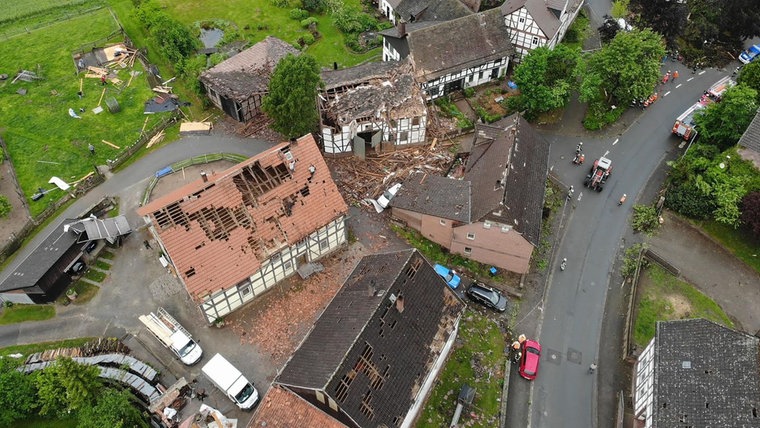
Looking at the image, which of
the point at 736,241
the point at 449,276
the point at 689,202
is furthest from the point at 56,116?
the point at 736,241

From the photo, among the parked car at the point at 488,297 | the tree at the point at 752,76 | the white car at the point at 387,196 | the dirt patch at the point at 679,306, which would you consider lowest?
the dirt patch at the point at 679,306

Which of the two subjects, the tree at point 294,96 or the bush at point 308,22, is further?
the bush at point 308,22

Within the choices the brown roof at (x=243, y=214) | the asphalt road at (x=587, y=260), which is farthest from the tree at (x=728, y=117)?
the brown roof at (x=243, y=214)

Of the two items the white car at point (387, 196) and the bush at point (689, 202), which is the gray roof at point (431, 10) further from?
the bush at point (689, 202)

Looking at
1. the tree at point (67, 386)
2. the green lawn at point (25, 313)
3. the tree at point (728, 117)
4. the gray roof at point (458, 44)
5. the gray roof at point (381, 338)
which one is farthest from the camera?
the gray roof at point (458, 44)

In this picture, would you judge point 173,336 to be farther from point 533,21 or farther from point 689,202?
point 533,21

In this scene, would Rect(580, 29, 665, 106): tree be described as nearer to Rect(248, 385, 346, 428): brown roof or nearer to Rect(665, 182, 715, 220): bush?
Rect(665, 182, 715, 220): bush

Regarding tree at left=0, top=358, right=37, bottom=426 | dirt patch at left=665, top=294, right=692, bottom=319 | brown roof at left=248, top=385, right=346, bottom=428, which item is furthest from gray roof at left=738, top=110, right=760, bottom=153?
tree at left=0, top=358, right=37, bottom=426
